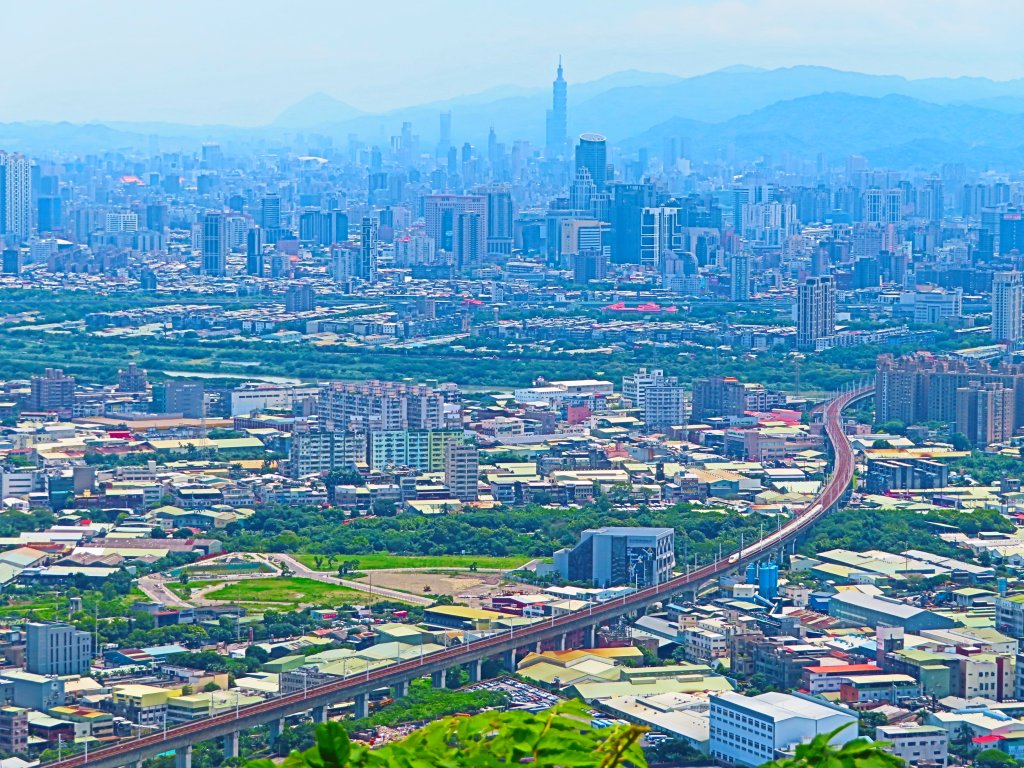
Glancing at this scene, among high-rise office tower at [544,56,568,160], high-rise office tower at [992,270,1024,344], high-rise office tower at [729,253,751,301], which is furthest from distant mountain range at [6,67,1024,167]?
high-rise office tower at [992,270,1024,344]

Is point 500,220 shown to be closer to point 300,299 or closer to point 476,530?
point 300,299

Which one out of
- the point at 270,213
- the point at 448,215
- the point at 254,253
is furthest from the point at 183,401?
the point at 270,213

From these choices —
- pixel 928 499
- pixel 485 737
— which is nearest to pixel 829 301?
pixel 928 499

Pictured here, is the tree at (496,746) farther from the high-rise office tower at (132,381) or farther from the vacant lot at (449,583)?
the high-rise office tower at (132,381)

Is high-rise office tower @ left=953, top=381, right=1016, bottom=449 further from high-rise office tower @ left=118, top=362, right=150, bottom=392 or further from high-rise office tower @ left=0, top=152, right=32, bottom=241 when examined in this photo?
high-rise office tower @ left=0, top=152, right=32, bottom=241

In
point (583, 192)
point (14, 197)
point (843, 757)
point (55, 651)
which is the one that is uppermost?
point (583, 192)

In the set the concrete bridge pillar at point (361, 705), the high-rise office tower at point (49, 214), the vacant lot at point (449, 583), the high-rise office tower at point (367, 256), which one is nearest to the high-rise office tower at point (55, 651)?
the concrete bridge pillar at point (361, 705)

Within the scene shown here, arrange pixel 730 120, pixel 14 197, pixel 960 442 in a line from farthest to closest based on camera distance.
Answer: pixel 730 120, pixel 14 197, pixel 960 442
